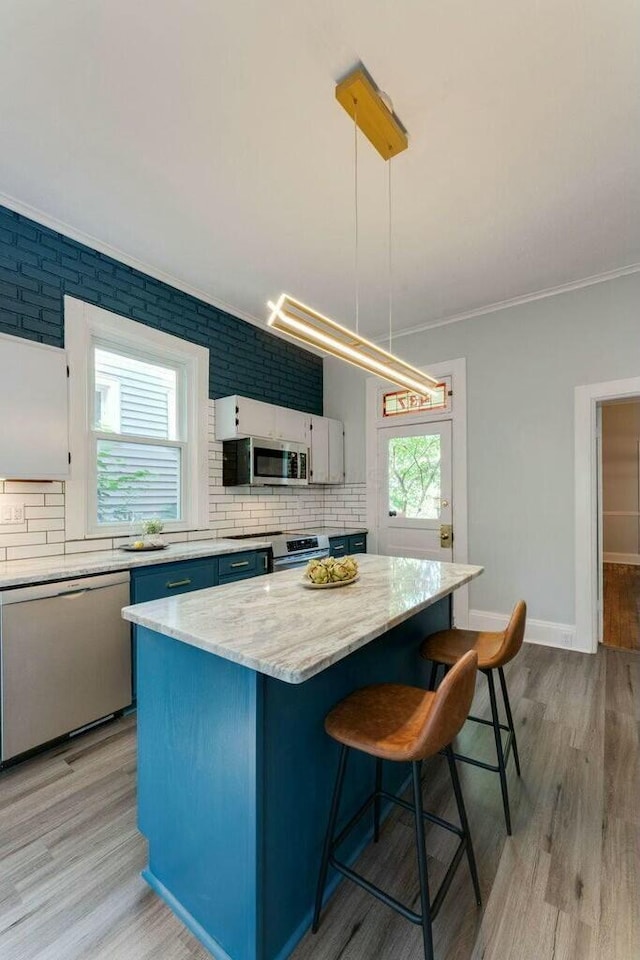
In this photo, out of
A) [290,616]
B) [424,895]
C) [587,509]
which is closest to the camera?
[424,895]

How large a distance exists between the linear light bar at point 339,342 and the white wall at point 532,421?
5.43 feet

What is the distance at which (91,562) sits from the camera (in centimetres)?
244

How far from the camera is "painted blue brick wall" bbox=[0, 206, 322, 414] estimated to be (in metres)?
2.55

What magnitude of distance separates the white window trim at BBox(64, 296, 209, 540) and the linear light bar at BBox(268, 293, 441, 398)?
1697 millimetres

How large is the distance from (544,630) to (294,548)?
221cm

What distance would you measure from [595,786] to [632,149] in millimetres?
3034

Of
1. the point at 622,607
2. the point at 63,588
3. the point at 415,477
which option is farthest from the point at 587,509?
the point at 63,588

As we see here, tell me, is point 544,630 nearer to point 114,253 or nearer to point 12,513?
point 12,513

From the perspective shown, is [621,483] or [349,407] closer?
[349,407]

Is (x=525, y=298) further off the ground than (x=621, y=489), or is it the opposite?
(x=525, y=298)

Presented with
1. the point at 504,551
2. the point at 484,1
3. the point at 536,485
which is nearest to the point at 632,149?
the point at 484,1

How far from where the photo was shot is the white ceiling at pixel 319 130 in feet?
5.17

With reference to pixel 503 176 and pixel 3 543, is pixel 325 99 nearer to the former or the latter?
pixel 503 176

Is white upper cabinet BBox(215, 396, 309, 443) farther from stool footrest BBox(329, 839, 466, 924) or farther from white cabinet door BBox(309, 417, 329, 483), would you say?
stool footrest BBox(329, 839, 466, 924)
